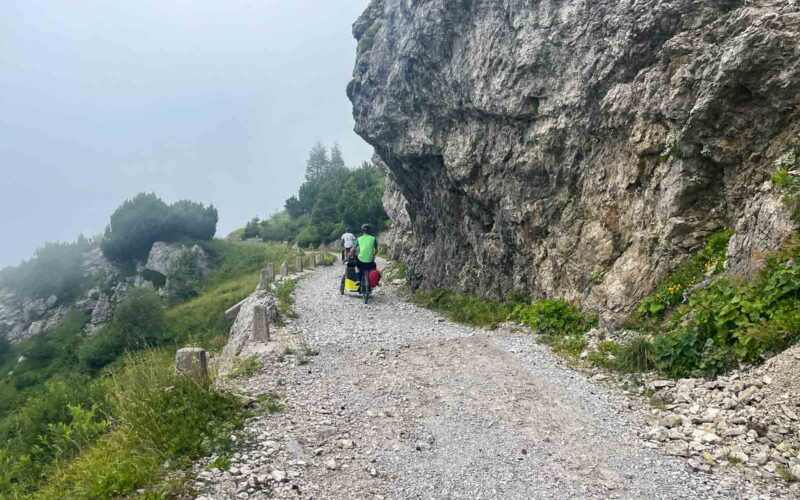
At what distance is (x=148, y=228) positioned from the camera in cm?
5853

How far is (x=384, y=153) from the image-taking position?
24.1 meters

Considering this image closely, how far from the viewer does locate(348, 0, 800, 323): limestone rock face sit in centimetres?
897

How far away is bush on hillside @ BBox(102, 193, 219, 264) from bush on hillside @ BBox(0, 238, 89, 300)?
16.4 ft

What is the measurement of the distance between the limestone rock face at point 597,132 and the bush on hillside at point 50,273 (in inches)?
2157

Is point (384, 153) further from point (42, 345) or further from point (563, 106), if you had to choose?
point (42, 345)

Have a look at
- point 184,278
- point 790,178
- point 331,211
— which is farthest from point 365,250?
point 331,211

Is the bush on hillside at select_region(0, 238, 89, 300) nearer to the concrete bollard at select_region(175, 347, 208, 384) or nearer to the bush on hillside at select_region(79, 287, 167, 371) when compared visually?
the bush on hillside at select_region(79, 287, 167, 371)

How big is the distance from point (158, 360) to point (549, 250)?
32.8 feet

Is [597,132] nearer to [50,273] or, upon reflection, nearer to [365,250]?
[365,250]

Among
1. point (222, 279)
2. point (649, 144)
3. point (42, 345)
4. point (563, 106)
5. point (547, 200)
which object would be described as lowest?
point (42, 345)

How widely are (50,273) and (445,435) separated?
6913cm

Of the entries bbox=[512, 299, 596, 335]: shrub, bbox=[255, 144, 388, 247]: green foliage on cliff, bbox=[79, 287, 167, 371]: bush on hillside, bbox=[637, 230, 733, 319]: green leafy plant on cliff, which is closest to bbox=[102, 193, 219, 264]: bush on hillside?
bbox=[255, 144, 388, 247]: green foliage on cliff

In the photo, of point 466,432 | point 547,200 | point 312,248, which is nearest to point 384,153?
point 547,200

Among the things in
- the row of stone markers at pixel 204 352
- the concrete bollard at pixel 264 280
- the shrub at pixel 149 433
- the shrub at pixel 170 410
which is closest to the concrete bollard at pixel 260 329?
the row of stone markers at pixel 204 352
